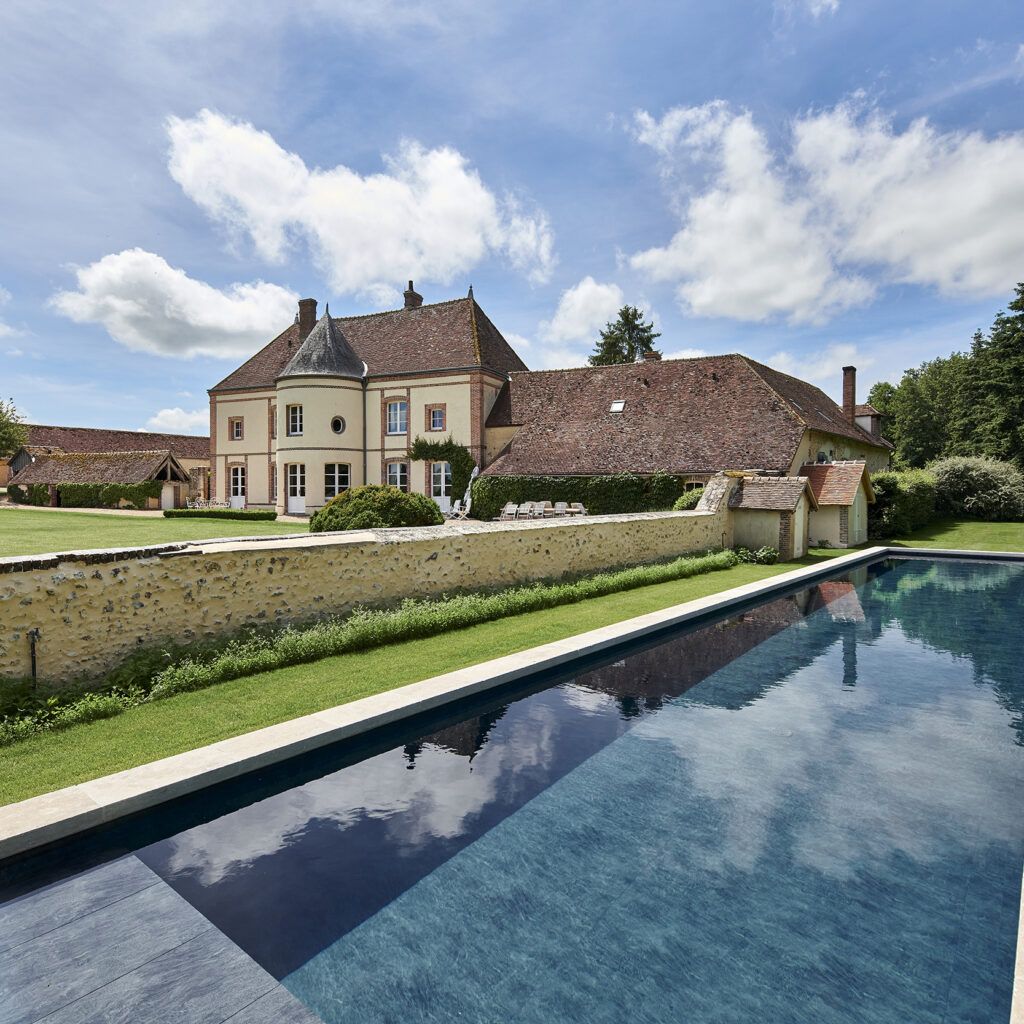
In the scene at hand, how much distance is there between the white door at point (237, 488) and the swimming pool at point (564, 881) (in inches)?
1265

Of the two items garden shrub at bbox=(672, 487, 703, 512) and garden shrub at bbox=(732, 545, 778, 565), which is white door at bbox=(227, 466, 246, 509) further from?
garden shrub at bbox=(732, 545, 778, 565)

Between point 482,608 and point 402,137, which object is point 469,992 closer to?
point 482,608

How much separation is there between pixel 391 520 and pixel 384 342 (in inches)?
804

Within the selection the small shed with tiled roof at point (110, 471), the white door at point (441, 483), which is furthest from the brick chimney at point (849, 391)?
the small shed with tiled roof at point (110, 471)

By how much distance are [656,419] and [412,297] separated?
646 inches

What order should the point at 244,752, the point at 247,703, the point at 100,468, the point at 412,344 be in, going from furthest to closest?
1. the point at 100,468
2. the point at 412,344
3. the point at 247,703
4. the point at 244,752

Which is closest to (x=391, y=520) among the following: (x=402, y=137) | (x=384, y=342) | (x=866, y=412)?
(x=402, y=137)

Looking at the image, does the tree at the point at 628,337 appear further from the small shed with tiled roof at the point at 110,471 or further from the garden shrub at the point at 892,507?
the small shed with tiled roof at the point at 110,471

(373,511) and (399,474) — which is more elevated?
(399,474)

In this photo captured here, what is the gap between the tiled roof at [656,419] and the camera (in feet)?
81.1

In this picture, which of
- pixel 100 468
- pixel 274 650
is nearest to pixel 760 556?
pixel 274 650

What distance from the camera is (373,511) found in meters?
15.7

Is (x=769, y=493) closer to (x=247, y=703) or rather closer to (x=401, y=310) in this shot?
(x=247, y=703)

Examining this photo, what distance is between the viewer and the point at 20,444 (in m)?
51.4
